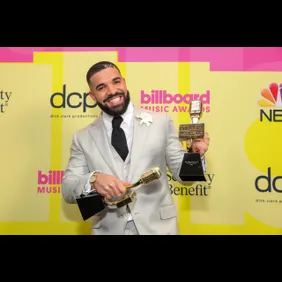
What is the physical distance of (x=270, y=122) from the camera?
3232 mm

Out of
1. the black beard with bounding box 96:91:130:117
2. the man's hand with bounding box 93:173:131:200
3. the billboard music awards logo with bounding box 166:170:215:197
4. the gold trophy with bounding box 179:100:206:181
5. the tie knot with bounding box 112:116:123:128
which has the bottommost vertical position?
the billboard music awards logo with bounding box 166:170:215:197

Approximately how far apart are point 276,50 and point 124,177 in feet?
6.26

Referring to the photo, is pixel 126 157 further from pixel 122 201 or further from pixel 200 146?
pixel 200 146

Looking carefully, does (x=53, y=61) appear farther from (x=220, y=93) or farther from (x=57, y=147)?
(x=220, y=93)

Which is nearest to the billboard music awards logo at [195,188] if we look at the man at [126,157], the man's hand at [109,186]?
the man at [126,157]

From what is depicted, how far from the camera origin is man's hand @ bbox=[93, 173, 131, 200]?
207 centimetres

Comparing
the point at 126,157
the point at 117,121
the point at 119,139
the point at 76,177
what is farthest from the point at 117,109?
the point at 76,177

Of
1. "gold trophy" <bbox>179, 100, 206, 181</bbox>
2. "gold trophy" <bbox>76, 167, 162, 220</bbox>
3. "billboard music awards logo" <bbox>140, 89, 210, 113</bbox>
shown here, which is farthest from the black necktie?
"billboard music awards logo" <bbox>140, 89, 210, 113</bbox>

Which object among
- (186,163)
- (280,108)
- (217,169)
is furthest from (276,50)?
(186,163)

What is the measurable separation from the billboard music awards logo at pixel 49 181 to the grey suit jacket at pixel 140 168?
0.96 m

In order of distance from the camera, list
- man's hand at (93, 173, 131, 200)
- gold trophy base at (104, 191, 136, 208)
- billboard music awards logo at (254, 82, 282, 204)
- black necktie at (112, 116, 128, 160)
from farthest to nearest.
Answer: billboard music awards logo at (254, 82, 282, 204) → black necktie at (112, 116, 128, 160) → gold trophy base at (104, 191, 136, 208) → man's hand at (93, 173, 131, 200)

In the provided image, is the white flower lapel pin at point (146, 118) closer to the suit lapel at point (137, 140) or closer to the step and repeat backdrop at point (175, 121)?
the suit lapel at point (137, 140)

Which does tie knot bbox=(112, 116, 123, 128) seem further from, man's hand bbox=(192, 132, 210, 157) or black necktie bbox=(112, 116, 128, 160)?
man's hand bbox=(192, 132, 210, 157)

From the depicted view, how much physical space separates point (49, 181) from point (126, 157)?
125 cm
